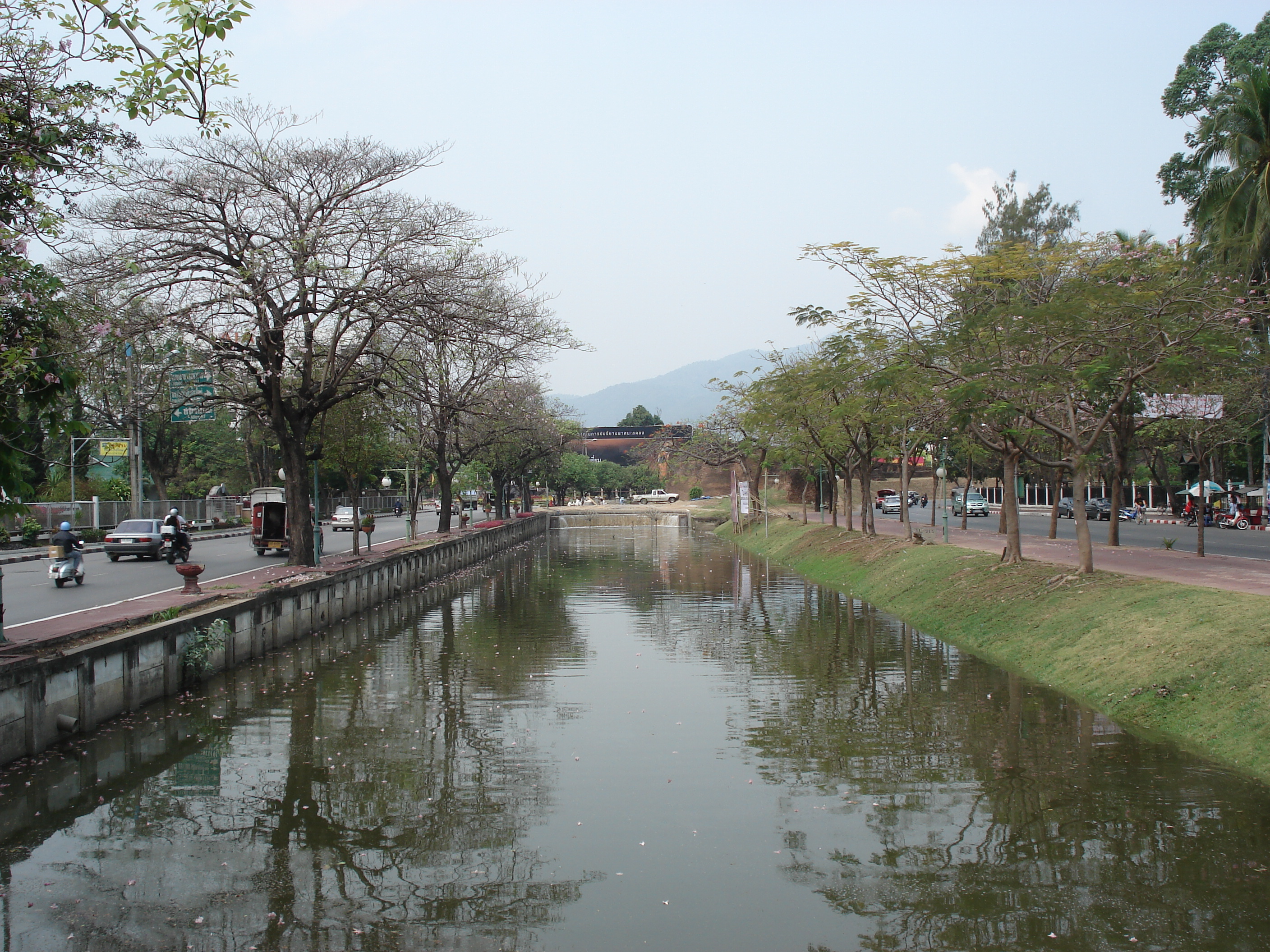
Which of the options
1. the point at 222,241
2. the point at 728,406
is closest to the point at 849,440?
the point at 728,406

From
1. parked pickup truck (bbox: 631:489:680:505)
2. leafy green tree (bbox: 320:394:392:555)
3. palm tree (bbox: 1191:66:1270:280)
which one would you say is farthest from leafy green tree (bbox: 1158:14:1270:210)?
parked pickup truck (bbox: 631:489:680:505)

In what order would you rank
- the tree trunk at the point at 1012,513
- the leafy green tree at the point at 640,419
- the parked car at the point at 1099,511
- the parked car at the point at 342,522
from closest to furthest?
the tree trunk at the point at 1012,513 → the parked car at the point at 1099,511 → the parked car at the point at 342,522 → the leafy green tree at the point at 640,419

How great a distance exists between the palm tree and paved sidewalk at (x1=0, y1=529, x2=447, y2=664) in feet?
87.6

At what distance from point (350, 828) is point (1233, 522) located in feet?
143

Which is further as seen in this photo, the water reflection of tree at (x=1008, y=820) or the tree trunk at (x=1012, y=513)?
the tree trunk at (x=1012, y=513)

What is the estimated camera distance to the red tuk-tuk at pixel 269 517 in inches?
1325

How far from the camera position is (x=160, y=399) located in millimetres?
20859

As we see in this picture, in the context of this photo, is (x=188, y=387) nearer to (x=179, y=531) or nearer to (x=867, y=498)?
(x=179, y=531)

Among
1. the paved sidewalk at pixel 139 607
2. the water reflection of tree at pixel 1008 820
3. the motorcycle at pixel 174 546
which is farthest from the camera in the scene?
the motorcycle at pixel 174 546

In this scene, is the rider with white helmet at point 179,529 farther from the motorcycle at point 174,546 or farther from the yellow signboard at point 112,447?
the yellow signboard at point 112,447

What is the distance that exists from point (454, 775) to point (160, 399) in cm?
1428

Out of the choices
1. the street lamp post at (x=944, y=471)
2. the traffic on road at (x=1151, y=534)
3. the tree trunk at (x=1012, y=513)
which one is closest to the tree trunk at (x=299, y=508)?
the tree trunk at (x=1012, y=513)

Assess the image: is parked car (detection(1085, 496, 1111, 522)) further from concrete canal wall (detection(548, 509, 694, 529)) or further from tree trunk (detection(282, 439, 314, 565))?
tree trunk (detection(282, 439, 314, 565))

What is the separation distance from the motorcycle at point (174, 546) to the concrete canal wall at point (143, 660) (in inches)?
278
